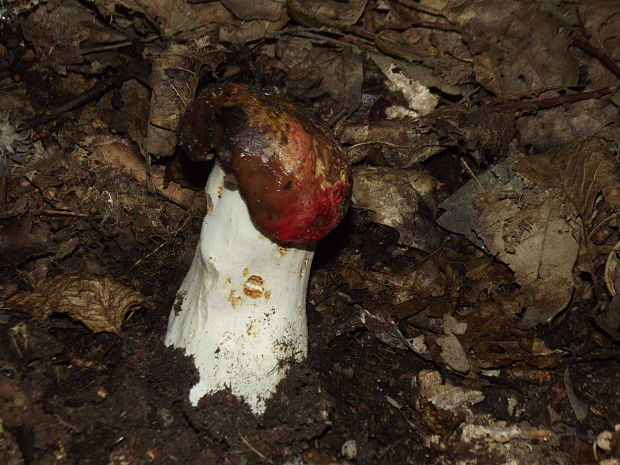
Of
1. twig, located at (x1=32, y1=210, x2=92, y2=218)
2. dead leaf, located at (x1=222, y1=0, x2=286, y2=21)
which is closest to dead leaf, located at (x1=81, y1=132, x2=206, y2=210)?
twig, located at (x1=32, y1=210, x2=92, y2=218)

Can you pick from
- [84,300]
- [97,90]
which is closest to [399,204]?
[84,300]

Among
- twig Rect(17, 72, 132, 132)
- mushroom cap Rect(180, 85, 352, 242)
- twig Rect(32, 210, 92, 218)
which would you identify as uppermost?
mushroom cap Rect(180, 85, 352, 242)

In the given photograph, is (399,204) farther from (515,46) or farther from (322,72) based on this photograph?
(515,46)

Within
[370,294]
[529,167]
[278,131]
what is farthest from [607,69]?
[278,131]

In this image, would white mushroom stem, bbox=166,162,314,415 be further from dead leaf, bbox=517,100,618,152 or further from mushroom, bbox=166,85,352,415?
dead leaf, bbox=517,100,618,152

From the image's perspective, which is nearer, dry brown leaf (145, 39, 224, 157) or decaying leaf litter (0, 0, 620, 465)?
decaying leaf litter (0, 0, 620, 465)

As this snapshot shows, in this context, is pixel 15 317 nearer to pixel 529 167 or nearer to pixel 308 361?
pixel 308 361
